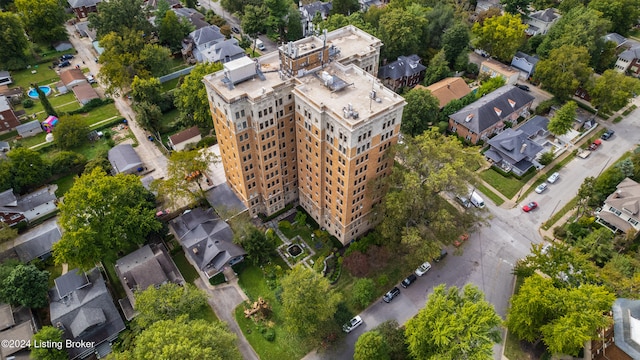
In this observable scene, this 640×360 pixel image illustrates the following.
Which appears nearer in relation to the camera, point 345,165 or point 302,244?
point 345,165

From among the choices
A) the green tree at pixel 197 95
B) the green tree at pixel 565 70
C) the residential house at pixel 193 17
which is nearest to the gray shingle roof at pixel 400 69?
the green tree at pixel 565 70

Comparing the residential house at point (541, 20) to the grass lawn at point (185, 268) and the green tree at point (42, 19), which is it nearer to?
the grass lawn at point (185, 268)

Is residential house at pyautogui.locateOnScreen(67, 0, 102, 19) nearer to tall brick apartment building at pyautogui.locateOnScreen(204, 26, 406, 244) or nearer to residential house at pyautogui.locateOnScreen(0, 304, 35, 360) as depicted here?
tall brick apartment building at pyautogui.locateOnScreen(204, 26, 406, 244)

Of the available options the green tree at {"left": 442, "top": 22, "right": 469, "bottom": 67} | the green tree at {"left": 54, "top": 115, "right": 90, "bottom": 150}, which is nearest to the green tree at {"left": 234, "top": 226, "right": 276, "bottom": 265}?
the green tree at {"left": 54, "top": 115, "right": 90, "bottom": 150}

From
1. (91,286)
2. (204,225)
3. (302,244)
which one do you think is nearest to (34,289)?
(91,286)

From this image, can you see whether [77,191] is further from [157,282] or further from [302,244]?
[302,244]

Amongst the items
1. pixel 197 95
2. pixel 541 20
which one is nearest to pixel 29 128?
pixel 197 95
